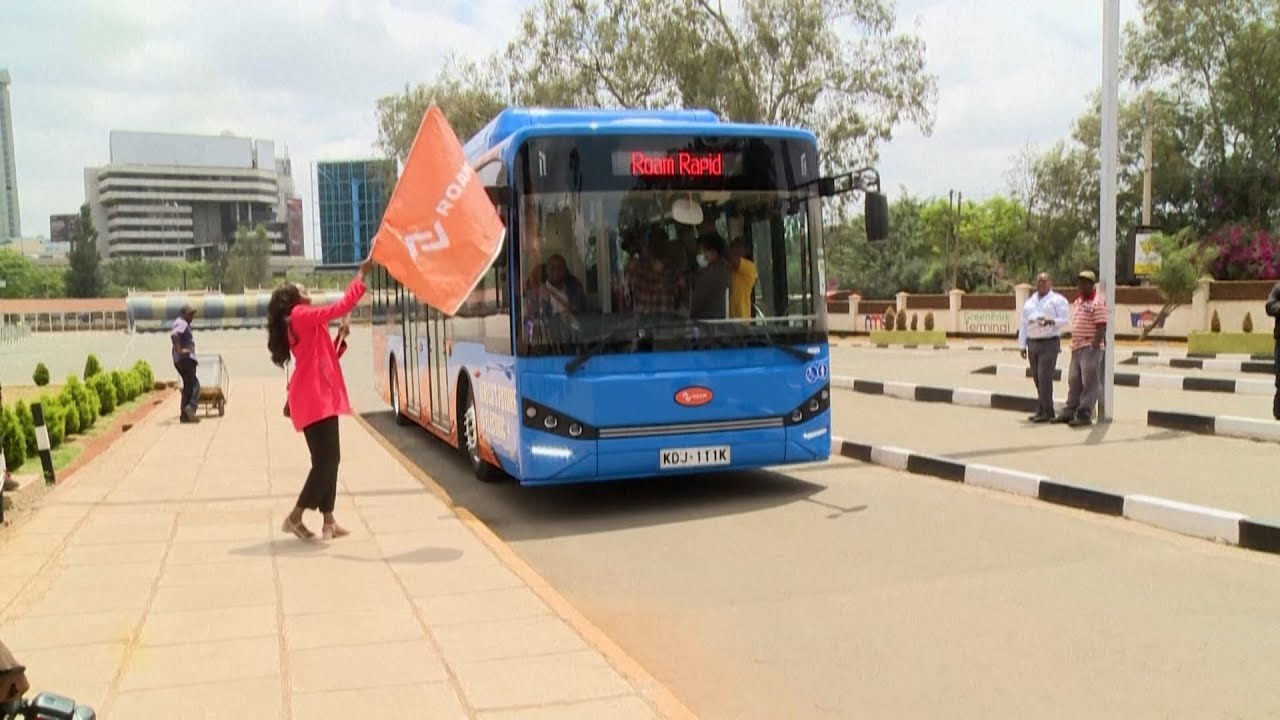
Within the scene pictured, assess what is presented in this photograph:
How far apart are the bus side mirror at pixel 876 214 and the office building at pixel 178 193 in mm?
170372

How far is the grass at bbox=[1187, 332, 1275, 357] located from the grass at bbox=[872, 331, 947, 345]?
12.0 metres

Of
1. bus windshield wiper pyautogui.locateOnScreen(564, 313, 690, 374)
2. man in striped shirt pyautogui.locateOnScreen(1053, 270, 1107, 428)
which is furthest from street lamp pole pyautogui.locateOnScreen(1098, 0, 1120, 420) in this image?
bus windshield wiper pyautogui.locateOnScreen(564, 313, 690, 374)

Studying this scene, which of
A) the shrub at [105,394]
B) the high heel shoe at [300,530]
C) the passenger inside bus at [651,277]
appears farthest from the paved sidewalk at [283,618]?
the shrub at [105,394]

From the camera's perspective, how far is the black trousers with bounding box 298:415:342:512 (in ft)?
24.9

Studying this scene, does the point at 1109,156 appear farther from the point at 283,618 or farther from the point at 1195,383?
the point at 283,618

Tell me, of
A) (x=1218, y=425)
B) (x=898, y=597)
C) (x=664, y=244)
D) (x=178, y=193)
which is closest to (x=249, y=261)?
(x=178, y=193)

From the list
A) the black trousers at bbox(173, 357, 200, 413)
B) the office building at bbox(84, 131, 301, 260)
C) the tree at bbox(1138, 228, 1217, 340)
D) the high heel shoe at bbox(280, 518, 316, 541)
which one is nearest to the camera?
the high heel shoe at bbox(280, 518, 316, 541)

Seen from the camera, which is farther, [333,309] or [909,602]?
[333,309]

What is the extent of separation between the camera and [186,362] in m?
16.9

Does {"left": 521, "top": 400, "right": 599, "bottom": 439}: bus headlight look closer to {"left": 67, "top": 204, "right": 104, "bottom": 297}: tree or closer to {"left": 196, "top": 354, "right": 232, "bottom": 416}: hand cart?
{"left": 196, "top": 354, "right": 232, "bottom": 416}: hand cart

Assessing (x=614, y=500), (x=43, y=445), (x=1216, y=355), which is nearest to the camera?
(x=614, y=500)

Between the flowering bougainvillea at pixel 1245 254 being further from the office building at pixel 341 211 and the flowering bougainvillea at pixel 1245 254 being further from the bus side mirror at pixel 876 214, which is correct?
the office building at pixel 341 211

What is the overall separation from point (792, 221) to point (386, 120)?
32.3 m

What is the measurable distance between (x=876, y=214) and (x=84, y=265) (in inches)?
4817
